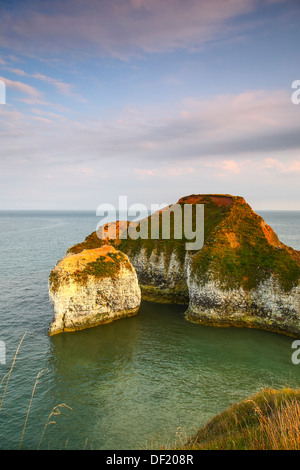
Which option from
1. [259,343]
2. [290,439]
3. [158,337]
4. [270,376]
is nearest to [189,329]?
[158,337]

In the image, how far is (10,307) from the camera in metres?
45.4

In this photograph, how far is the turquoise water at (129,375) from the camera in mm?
21703

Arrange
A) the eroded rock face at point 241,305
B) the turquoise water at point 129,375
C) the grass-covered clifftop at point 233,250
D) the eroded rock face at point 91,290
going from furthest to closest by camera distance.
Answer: the grass-covered clifftop at point 233,250 < the eroded rock face at point 241,305 < the eroded rock face at point 91,290 < the turquoise water at point 129,375

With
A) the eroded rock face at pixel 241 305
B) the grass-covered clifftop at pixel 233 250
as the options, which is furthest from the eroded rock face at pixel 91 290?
the grass-covered clifftop at pixel 233 250

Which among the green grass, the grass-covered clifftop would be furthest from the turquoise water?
the grass-covered clifftop

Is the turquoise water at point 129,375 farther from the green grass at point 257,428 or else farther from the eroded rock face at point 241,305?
the green grass at point 257,428

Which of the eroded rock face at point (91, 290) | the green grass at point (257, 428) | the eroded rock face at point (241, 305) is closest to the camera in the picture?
the green grass at point (257, 428)

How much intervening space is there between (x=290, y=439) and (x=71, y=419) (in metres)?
19.0

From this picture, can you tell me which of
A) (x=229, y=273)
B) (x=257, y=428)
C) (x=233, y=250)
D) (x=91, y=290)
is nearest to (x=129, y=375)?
(x=91, y=290)

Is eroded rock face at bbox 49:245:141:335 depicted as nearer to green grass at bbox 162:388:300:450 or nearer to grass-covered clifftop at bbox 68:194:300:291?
grass-covered clifftop at bbox 68:194:300:291

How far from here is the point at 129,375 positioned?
29.3 metres

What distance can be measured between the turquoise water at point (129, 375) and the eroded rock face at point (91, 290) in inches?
70.5

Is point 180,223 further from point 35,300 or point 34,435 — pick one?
point 34,435

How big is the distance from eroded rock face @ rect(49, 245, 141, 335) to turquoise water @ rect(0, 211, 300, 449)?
5.88ft
